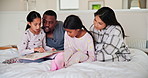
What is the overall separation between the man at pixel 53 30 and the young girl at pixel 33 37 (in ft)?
0.23

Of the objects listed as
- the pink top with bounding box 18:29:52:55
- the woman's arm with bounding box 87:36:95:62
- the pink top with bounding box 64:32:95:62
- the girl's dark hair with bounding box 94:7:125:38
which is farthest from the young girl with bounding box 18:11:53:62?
the girl's dark hair with bounding box 94:7:125:38

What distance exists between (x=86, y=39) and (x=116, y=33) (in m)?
0.22

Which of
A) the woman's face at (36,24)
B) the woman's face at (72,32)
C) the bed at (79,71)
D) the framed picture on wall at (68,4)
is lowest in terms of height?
the bed at (79,71)

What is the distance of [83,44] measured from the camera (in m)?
1.34

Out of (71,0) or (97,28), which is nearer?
(97,28)

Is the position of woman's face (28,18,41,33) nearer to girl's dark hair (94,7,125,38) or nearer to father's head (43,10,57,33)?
father's head (43,10,57,33)

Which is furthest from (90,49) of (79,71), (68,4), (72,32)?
(68,4)

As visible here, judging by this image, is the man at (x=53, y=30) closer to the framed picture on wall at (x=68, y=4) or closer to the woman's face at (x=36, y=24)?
the woman's face at (x=36, y=24)

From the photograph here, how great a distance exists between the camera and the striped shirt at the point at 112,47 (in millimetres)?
1326

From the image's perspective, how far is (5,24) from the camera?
9.11 ft

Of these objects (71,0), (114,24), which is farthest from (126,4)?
(114,24)

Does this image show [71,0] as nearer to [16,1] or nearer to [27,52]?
[16,1]

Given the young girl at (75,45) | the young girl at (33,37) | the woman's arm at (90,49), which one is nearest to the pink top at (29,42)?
the young girl at (33,37)

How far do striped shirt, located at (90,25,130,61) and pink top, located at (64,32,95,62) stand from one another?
59mm
